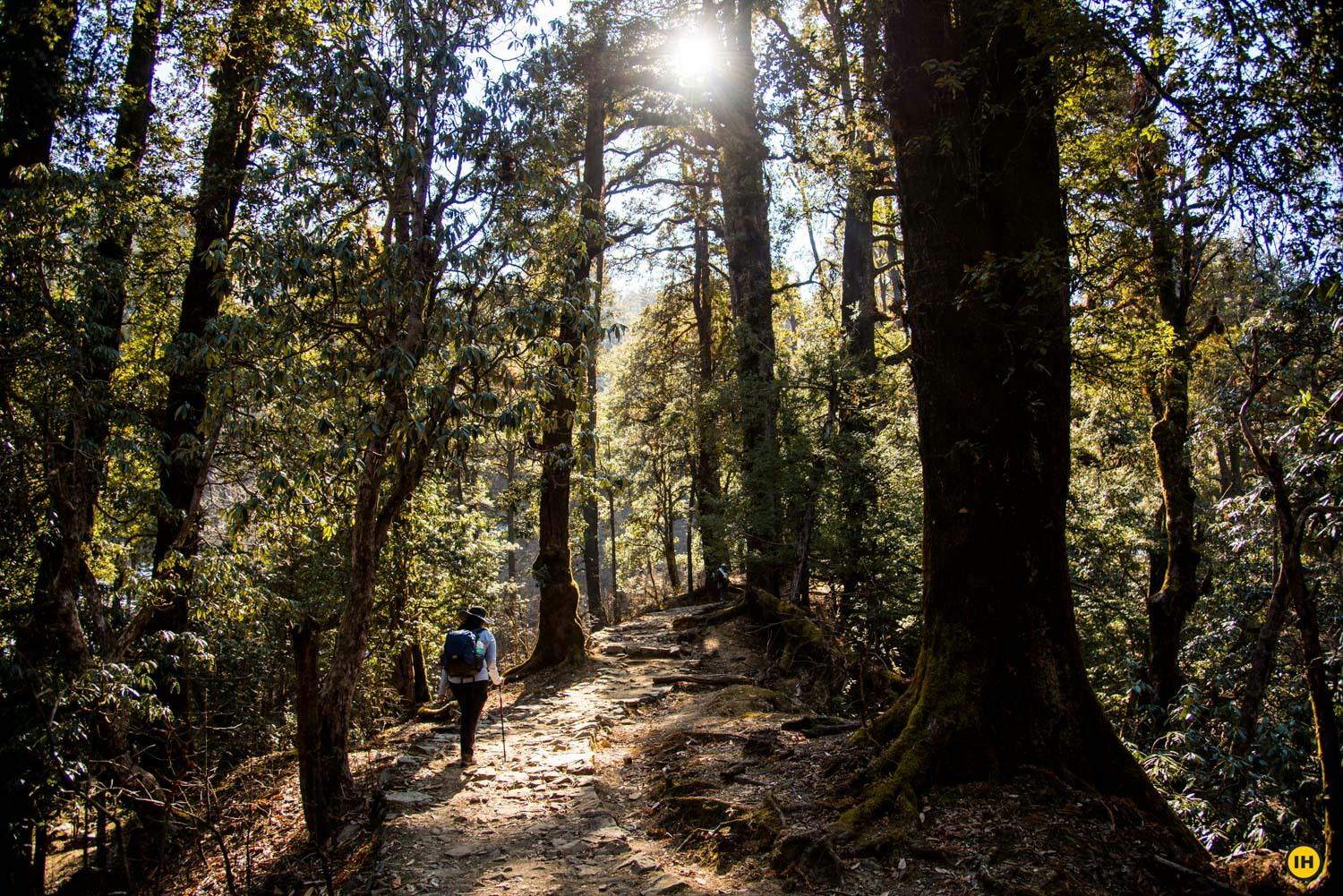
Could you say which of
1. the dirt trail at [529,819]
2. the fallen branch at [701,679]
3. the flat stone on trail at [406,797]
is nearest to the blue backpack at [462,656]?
the dirt trail at [529,819]

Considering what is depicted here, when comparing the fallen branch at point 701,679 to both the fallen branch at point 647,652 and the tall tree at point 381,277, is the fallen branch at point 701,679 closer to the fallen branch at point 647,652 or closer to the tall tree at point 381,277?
the fallen branch at point 647,652

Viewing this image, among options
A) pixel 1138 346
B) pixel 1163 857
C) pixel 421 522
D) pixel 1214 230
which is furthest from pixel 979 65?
pixel 421 522

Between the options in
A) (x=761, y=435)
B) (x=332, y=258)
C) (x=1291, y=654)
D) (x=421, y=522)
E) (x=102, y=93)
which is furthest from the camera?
(x=761, y=435)

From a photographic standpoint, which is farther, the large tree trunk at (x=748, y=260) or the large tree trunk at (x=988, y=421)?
the large tree trunk at (x=748, y=260)

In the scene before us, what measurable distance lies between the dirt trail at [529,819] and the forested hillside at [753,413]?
17.8 inches

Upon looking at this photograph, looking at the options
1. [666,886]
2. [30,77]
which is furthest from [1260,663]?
[30,77]

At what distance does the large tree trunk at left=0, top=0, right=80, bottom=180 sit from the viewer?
823 cm

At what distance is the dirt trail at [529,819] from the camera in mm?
5137

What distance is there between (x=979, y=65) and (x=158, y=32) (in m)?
10.3

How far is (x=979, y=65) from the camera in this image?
549 cm

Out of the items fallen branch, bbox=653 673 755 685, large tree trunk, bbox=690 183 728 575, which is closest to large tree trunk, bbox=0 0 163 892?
fallen branch, bbox=653 673 755 685

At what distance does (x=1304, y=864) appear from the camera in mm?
4055

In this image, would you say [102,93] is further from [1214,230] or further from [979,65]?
[1214,230]

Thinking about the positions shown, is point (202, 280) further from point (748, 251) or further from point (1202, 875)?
point (1202, 875)
